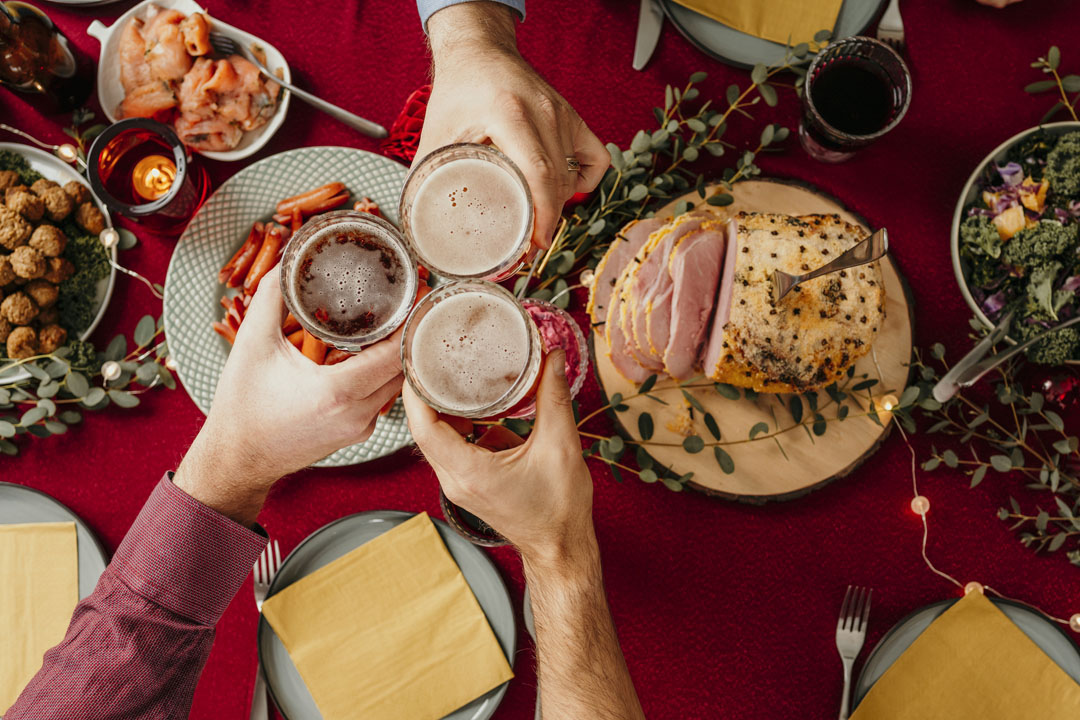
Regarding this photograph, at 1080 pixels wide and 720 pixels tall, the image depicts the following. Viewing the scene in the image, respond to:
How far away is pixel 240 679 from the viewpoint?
1.71m

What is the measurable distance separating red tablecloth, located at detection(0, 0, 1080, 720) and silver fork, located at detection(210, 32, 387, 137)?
7 cm

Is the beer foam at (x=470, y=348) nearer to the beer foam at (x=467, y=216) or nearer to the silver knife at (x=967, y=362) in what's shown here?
the beer foam at (x=467, y=216)

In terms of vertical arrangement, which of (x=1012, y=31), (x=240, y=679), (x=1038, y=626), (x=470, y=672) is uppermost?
(x=1012, y=31)

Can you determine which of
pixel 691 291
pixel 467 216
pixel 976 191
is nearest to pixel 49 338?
pixel 467 216

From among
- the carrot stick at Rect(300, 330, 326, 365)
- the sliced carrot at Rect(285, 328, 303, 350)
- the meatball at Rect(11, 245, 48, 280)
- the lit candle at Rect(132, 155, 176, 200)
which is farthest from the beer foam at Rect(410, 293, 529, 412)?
the meatball at Rect(11, 245, 48, 280)

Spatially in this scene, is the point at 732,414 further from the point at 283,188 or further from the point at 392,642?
the point at 283,188

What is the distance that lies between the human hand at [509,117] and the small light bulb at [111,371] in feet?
3.41

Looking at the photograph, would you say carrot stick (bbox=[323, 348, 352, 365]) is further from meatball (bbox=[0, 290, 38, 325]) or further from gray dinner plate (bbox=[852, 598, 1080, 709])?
gray dinner plate (bbox=[852, 598, 1080, 709])

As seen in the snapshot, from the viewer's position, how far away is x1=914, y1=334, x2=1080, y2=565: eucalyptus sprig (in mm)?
1646

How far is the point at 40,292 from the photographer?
1676mm

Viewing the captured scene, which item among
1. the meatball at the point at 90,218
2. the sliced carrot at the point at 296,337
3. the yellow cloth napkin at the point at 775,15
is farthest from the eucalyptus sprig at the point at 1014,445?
the meatball at the point at 90,218

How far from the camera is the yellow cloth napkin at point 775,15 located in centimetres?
174

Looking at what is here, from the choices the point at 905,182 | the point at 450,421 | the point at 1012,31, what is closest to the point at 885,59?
the point at 905,182

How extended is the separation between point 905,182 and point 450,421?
137 cm
